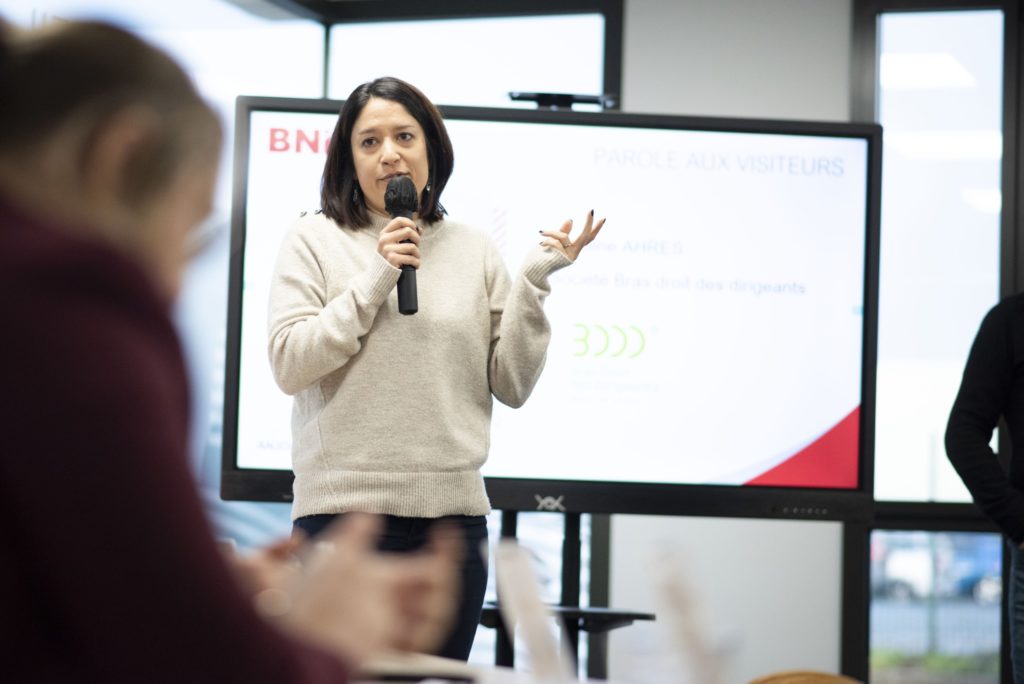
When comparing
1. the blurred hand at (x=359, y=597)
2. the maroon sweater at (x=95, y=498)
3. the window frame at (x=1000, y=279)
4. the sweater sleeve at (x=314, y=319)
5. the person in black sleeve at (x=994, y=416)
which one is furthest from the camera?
the window frame at (x=1000, y=279)

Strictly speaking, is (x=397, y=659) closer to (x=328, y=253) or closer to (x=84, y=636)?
(x=84, y=636)

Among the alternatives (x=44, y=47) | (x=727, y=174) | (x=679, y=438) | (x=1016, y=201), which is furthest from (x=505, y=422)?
(x=44, y=47)

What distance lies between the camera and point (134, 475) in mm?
609

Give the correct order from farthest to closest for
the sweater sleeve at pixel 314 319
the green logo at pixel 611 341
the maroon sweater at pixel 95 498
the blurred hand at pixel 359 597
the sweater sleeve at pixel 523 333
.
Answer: the green logo at pixel 611 341, the sweater sleeve at pixel 523 333, the sweater sleeve at pixel 314 319, the blurred hand at pixel 359 597, the maroon sweater at pixel 95 498

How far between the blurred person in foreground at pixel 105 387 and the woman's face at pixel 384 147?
178 centimetres

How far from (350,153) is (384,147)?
0.10 meters

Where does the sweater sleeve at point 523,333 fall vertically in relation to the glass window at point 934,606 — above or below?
above

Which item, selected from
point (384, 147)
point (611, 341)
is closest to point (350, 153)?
point (384, 147)

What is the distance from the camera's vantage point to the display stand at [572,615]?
2.99m

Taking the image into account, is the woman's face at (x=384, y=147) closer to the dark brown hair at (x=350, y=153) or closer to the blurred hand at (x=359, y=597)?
the dark brown hair at (x=350, y=153)

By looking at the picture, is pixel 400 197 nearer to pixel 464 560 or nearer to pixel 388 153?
pixel 388 153

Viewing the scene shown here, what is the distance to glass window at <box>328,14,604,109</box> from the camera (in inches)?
185

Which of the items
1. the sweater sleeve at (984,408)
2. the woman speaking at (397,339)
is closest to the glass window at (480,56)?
the sweater sleeve at (984,408)

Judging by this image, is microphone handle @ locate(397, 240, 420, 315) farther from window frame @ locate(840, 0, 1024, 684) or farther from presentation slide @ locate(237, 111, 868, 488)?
window frame @ locate(840, 0, 1024, 684)
